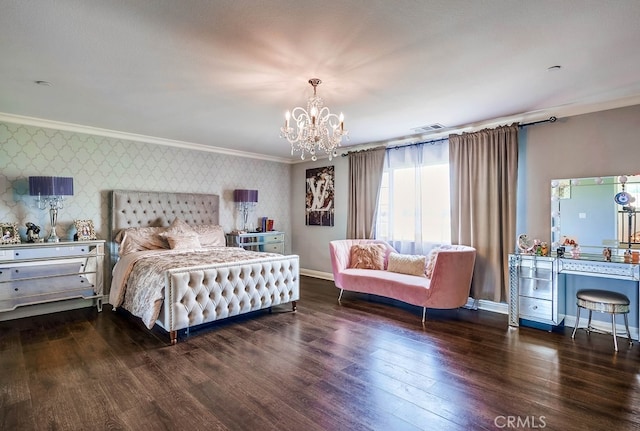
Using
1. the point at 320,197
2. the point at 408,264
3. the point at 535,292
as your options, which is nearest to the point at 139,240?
the point at 320,197

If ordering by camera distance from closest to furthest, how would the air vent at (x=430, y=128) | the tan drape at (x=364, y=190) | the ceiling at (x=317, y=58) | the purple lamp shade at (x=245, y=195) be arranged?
the ceiling at (x=317, y=58) → the air vent at (x=430, y=128) → the tan drape at (x=364, y=190) → the purple lamp shade at (x=245, y=195)

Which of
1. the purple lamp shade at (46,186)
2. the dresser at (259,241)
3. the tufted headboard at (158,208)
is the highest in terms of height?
the purple lamp shade at (46,186)

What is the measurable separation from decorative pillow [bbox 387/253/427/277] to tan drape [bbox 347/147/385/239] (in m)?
0.87

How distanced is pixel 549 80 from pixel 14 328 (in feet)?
20.3

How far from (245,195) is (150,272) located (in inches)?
104

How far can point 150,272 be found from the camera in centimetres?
366

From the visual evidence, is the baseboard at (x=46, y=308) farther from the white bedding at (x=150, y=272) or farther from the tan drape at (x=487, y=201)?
the tan drape at (x=487, y=201)

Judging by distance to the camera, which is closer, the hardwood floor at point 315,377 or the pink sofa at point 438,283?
the hardwood floor at point 315,377

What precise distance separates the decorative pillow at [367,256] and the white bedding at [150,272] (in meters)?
1.53

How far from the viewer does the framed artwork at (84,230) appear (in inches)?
173

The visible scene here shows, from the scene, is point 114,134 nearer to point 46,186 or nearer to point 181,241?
point 46,186

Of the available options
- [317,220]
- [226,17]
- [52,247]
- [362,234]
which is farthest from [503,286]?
[52,247]

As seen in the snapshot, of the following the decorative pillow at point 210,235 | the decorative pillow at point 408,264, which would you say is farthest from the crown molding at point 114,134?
the decorative pillow at point 408,264

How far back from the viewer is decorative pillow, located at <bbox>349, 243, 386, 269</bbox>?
16.4 ft
